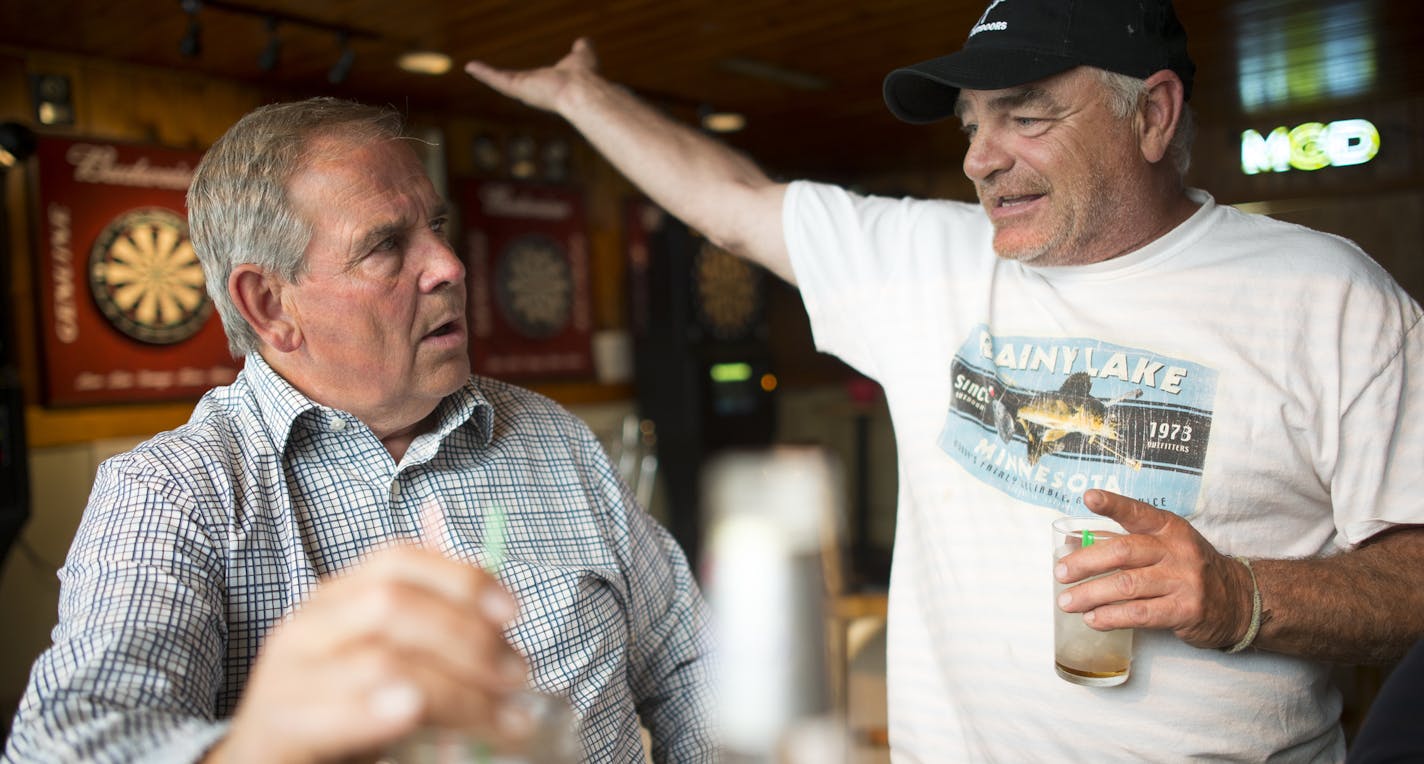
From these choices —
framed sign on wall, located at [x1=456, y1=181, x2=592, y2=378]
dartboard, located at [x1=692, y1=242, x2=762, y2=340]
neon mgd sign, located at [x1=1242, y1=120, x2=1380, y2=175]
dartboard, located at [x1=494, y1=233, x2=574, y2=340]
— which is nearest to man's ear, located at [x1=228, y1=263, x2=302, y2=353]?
framed sign on wall, located at [x1=456, y1=181, x2=592, y2=378]

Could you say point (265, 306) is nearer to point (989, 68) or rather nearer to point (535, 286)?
point (989, 68)

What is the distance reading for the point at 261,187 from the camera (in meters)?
1.34

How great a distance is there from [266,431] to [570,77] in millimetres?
993

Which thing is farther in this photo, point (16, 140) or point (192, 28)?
point (16, 140)

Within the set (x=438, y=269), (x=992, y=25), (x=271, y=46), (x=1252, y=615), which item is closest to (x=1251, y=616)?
(x=1252, y=615)

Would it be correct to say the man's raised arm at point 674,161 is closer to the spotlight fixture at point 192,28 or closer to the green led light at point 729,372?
the spotlight fixture at point 192,28

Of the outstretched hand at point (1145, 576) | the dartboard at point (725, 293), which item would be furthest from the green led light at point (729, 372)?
the outstretched hand at point (1145, 576)

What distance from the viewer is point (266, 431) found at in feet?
4.39

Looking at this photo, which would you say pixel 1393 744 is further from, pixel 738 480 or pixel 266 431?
pixel 266 431

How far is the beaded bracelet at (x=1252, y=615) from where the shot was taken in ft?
4.15

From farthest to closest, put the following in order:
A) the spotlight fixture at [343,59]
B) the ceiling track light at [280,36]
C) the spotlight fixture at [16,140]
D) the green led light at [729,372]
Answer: the green led light at [729,372] < the spotlight fixture at [343,59] < the spotlight fixture at [16,140] < the ceiling track light at [280,36]

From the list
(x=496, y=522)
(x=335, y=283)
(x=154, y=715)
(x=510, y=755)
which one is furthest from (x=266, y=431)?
(x=510, y=755)

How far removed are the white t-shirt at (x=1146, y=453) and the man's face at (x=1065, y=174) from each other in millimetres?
56

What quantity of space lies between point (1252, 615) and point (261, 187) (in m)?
1.39
